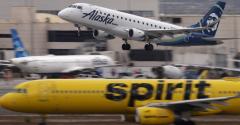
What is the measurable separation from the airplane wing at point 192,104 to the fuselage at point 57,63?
39.4 meters

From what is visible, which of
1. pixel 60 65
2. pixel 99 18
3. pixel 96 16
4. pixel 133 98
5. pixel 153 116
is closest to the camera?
pixel 153 116

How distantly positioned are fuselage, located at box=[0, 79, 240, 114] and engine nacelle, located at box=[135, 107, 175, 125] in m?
1.18

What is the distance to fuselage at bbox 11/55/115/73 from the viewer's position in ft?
222

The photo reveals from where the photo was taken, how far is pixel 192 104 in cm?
2869

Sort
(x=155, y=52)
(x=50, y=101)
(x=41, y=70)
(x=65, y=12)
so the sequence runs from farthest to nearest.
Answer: (x=155, y=52)
(x=41, y=70)
(x=65, y=12)
(x=50, y=101)

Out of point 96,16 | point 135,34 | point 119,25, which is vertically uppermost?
point 96,16

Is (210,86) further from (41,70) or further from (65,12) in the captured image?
(41,70)

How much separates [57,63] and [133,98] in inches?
1553

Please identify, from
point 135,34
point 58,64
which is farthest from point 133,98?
point 58,64

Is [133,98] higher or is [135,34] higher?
[135,34]

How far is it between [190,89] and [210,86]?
3.26 ft

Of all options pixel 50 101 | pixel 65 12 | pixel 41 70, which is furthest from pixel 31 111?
pixel 41 70

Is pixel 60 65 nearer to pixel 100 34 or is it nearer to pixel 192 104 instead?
pixel 100 34

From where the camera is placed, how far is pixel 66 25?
9806 centimetres
